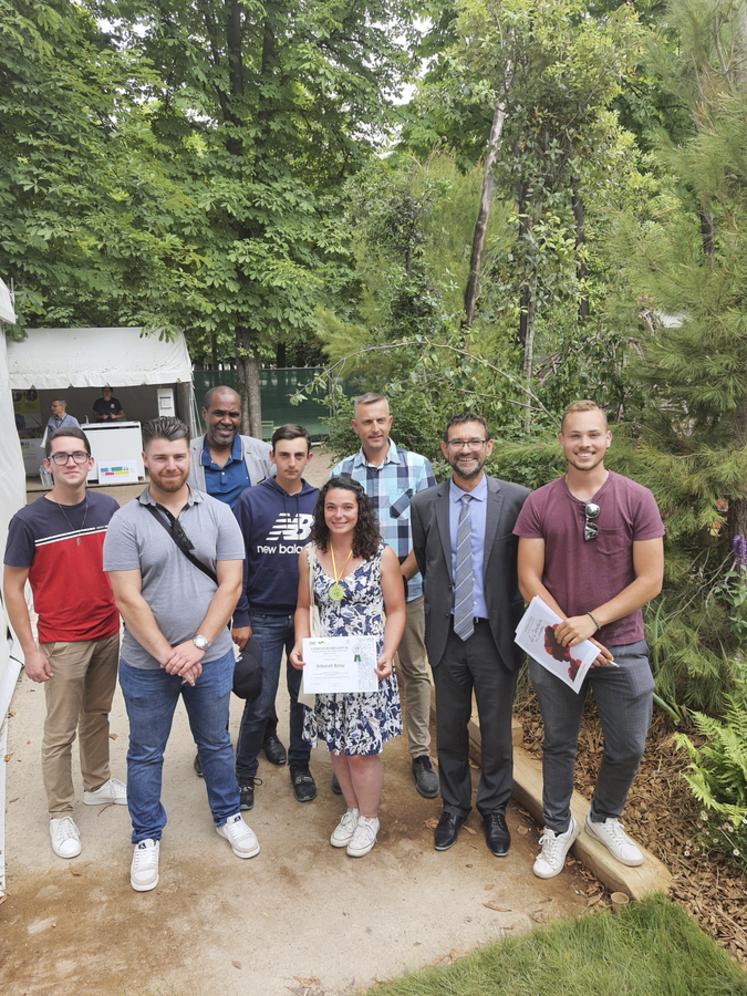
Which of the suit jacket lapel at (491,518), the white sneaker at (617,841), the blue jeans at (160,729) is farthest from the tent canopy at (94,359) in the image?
the white sneaker at (617,841)

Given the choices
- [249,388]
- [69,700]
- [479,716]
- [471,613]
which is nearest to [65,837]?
[69,700]

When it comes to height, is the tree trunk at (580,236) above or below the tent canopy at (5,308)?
above

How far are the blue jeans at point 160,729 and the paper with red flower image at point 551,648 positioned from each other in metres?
1.43

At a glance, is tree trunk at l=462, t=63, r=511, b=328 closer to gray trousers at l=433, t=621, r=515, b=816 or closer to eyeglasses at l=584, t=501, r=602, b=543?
eyeglasses at l=584, t=501, r=602, b=543

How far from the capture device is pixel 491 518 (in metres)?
3.04

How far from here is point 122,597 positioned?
2.79m

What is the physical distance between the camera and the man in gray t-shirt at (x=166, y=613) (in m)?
2.81

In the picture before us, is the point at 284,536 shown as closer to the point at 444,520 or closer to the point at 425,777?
the point at 444,520

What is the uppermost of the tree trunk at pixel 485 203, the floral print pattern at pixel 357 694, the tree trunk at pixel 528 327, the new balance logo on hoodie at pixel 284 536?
the tree trunk at pixel 485 203

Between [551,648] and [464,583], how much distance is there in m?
0.49

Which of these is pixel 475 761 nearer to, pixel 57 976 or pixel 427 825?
pixel 427 825

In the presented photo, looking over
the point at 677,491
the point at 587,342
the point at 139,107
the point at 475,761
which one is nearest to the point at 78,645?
the point at 475,761

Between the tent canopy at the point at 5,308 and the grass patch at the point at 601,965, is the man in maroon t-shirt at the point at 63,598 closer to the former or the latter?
the grass patch at the point at 601,965

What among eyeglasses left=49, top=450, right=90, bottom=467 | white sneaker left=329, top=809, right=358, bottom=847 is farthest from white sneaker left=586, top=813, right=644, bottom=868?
eyeglasses left=49, top=450, right=90, bottom=467
